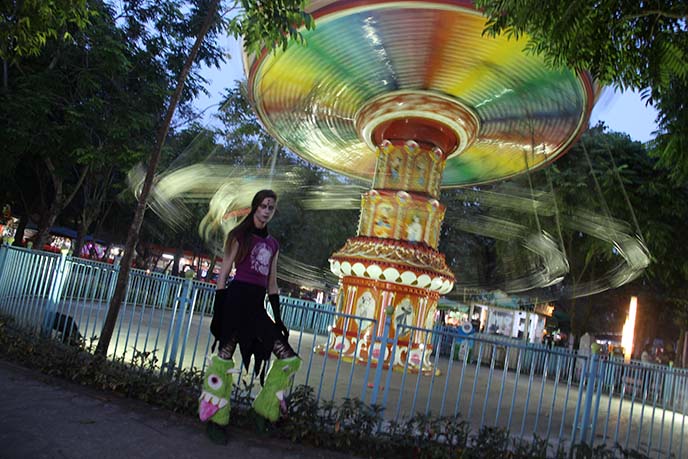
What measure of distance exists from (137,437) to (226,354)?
3.01 ft

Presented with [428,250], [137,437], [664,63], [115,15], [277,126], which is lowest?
[137,437]

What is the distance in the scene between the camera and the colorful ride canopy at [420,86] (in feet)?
24.0

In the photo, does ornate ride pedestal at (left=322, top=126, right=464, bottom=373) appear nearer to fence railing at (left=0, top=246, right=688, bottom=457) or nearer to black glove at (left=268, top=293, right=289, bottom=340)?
fence railing at (left=0, top=246, right=688, bottom=457)

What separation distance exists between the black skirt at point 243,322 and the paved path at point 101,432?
68 centimetres

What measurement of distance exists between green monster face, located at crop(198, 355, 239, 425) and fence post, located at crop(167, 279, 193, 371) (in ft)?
4.15

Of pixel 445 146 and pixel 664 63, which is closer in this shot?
pixel 664 63

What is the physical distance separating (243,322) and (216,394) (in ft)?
2.00

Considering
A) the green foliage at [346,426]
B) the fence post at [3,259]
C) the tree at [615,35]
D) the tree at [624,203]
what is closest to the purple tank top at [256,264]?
the green foliage at [346,426]

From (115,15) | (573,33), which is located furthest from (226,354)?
(115,15)

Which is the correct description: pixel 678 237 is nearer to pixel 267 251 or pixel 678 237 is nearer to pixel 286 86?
pixel 286 86

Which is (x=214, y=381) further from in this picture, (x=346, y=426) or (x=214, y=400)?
(x=346, y=426)

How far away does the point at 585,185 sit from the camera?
19234 mm

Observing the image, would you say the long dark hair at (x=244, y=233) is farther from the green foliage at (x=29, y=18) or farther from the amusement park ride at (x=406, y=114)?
the green foliage at (x=29, y=18)

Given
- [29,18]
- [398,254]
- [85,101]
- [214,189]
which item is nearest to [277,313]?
[29,18]
